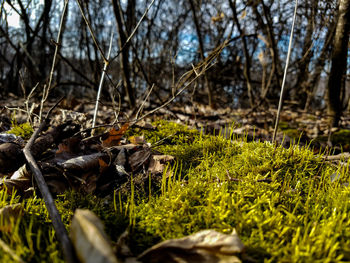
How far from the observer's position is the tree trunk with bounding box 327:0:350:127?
363 cm

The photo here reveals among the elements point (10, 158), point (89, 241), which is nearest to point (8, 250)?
point (89, 241)

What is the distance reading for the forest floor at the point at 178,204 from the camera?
2.78 ft

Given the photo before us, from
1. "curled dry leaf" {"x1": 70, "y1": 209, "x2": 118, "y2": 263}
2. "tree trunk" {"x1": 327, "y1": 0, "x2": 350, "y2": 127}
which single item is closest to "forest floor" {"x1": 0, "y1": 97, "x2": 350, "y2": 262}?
"curled dry leaf" {"x1": 70, "y1": 209, "x2": 118, "y2": 263}

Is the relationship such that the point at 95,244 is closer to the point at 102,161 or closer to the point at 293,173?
the point at 102,161

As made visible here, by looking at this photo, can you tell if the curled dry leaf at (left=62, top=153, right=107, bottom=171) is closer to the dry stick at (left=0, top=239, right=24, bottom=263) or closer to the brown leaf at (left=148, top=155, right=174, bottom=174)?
the brown leaf at (left=148, top=155, right=174, bottom=174)

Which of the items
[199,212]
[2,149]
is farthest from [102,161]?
[199,212]

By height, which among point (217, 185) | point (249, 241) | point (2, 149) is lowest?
point (249, 241)

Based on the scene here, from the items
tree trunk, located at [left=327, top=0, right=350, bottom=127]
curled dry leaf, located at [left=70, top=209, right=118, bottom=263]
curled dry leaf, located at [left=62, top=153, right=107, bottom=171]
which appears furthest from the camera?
tree trunk, located at [left=327, top=0, right=350, bottom=127]

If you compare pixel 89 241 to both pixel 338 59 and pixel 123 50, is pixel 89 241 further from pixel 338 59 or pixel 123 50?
pixel 338 59

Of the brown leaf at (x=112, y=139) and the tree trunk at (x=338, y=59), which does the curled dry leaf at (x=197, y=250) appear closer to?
the brown leaf at (x=112, y=139)

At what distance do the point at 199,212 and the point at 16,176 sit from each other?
1.05 meters

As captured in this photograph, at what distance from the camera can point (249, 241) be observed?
92 cm

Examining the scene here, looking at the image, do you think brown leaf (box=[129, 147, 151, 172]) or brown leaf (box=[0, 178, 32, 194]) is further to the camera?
brown leaf (box=[129, 147, 151, 172])

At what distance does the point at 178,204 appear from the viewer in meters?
1.13
